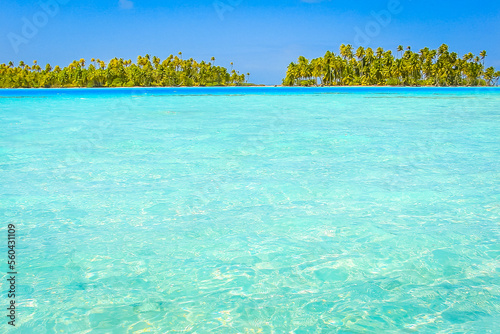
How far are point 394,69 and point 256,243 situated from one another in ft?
409

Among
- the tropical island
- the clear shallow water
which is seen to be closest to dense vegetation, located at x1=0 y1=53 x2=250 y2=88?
the tropical island

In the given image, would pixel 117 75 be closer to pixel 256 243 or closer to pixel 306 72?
pixel 306 72

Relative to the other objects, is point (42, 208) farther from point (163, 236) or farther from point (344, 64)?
point (344, 64)

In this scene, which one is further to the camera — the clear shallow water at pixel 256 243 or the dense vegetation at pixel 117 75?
the dense vegetation at pixel 117 75

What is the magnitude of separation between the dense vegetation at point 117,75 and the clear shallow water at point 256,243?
140m

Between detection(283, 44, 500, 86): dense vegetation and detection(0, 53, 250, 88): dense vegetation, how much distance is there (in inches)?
1444

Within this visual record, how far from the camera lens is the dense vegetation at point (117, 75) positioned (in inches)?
5591

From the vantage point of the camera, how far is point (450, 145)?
36.4 ft

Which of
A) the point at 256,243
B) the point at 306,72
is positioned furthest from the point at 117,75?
the point at 256,243

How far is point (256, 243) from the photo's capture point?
14.7ft

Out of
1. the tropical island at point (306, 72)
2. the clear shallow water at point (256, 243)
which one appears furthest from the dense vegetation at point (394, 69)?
the clear shallow water at point (256, 243)

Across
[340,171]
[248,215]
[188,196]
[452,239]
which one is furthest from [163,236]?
[340,171]

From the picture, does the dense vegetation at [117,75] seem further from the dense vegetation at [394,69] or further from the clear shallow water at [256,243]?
the clear shallow water at [256,243]

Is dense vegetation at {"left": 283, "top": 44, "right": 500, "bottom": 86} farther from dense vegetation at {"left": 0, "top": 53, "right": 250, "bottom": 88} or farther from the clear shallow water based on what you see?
the clear shallow water
